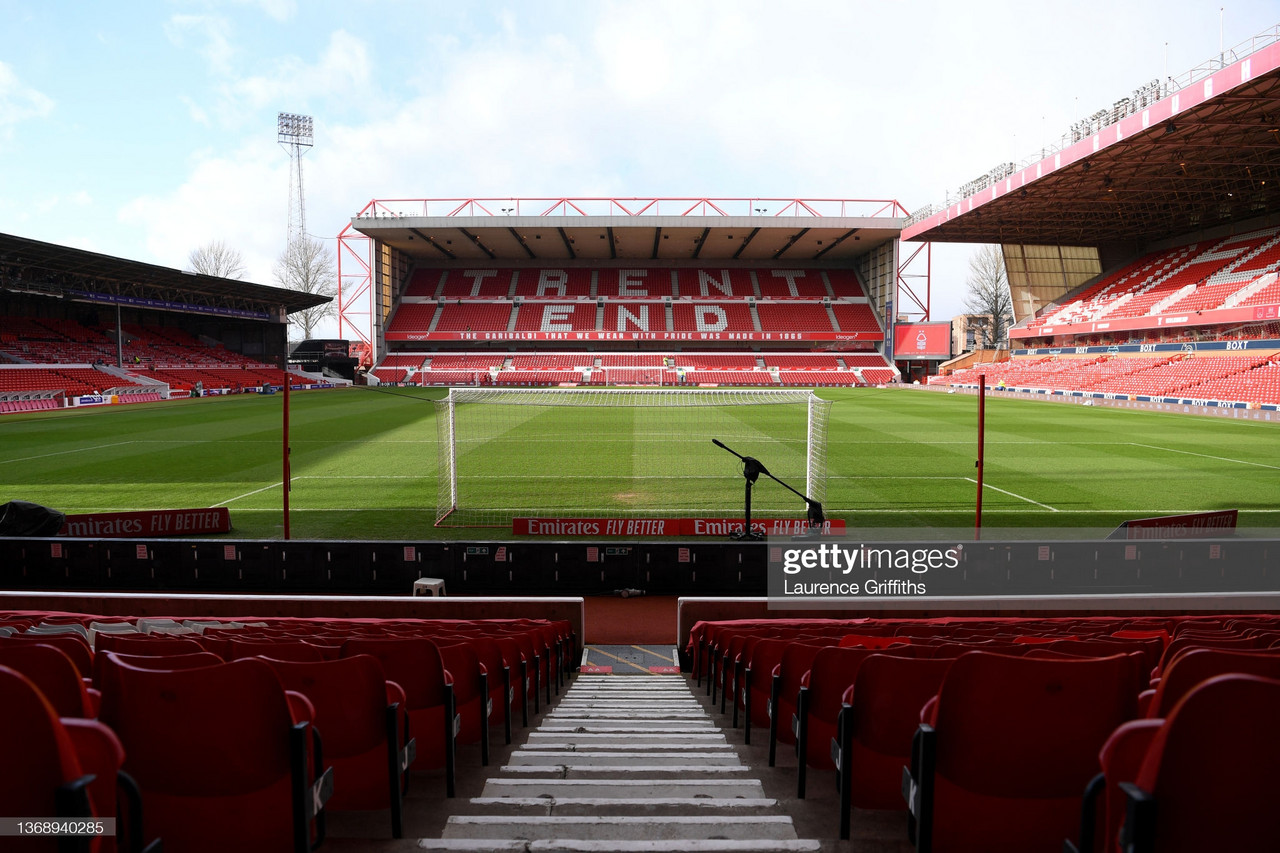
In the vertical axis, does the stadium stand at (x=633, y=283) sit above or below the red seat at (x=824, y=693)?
above

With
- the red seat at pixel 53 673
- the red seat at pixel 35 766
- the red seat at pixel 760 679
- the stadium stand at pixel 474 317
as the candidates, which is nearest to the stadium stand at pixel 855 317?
the stadium stand at pixel 474 317

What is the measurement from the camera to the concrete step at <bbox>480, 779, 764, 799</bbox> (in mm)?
2835

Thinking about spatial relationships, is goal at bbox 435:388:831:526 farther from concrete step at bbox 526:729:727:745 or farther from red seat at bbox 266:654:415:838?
red seat at bbox 266:654:415:838

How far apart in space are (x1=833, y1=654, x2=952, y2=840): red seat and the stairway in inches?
11.6

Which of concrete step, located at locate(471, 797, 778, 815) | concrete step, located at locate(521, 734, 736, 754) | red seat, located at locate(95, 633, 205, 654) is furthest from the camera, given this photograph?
concrete step, located at locate(521, 734, 736, 754)

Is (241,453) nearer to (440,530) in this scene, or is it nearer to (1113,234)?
(440,530)

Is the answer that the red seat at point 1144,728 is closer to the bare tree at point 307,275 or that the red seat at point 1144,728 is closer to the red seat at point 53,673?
the red seat at point 53,673

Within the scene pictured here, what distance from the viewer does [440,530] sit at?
1164cm

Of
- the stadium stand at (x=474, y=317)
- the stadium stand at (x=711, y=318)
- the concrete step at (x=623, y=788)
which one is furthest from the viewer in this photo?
the stadium stand at (x=711, y=318)

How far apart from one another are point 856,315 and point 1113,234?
19.7m

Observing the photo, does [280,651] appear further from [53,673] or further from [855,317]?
[855,317]

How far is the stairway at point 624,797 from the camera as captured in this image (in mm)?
2248

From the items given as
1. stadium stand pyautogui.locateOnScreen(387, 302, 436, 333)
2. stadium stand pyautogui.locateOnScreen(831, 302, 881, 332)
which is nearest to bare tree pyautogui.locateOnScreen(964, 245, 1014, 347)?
stadium stand pyautogui.locateOnScreen(831, 302, 881, 332)

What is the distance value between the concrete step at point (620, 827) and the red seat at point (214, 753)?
1.99 ft
